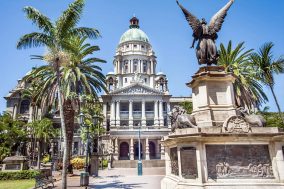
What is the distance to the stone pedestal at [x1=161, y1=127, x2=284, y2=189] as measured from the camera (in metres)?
7.01

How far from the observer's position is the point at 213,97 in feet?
29.0

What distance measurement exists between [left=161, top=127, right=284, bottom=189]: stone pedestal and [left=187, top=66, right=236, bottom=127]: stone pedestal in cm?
110

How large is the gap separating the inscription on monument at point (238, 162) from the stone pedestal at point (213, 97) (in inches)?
48.8

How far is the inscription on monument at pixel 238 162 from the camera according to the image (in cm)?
714

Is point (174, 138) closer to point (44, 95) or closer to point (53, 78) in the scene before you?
point (53, 78)

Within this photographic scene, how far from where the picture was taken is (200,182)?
6914 millimetres

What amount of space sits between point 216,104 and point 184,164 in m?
2.72

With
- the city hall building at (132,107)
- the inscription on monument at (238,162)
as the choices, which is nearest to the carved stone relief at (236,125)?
the inscription on monument at (238,162)

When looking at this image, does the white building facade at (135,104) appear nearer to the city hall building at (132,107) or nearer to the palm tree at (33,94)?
the city hall building at (132,107)

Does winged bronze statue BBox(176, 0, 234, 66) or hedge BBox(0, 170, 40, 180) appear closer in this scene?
winged bronze statue BBox(176, 0, 234, 66)

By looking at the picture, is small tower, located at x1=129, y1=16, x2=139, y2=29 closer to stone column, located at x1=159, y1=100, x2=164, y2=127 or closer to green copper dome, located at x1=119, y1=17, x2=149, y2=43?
green copper dome, located at x1=119, y1=17, x2=149, y2=43

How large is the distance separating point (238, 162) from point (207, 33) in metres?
5.32

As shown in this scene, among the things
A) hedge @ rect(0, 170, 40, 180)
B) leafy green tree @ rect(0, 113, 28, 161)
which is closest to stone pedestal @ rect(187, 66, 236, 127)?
hedge @ rect(0, 170, 40, 180)

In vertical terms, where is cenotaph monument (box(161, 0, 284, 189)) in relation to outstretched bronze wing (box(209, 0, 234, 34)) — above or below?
below
